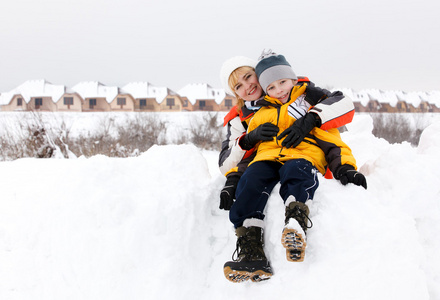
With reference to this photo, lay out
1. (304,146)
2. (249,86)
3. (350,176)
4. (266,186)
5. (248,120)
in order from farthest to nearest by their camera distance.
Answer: (248,120) < (249,86) < (304,146) < (266,186) < (350,176)

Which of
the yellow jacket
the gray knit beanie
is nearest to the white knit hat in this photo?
the gray knit beanie

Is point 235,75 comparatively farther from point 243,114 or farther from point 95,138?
point 95,138

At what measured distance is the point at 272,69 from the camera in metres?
2.43

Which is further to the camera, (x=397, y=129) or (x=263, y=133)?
(x=397, y=129)

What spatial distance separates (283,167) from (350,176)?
17.7 inches

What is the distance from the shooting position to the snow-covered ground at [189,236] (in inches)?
67.1

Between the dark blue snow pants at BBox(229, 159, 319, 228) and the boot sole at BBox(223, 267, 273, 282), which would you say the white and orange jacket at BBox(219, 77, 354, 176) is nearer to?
the dark blue snow pants at BBox(229, 159, 319, 228)

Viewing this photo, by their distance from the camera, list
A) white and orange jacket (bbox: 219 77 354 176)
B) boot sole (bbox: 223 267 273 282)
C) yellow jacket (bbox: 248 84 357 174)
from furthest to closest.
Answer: white and orange jacket (bbox: 219 77 354 176), yellow jacket (bbox: 248 84 357 174), boot sole (bbox: 223 267 273 282)

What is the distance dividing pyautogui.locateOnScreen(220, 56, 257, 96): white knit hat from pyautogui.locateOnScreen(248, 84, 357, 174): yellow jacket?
17.2 inches

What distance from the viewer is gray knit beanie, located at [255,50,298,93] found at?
2432 millimetres

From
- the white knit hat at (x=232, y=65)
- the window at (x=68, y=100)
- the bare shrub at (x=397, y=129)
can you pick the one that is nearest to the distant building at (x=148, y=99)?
the window at (x=68, y=100)

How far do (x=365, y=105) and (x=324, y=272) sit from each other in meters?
32.2

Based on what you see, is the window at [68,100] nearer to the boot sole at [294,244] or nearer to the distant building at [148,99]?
the distant building at [148,99]

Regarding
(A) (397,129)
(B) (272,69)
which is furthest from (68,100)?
(B) (272,69)
